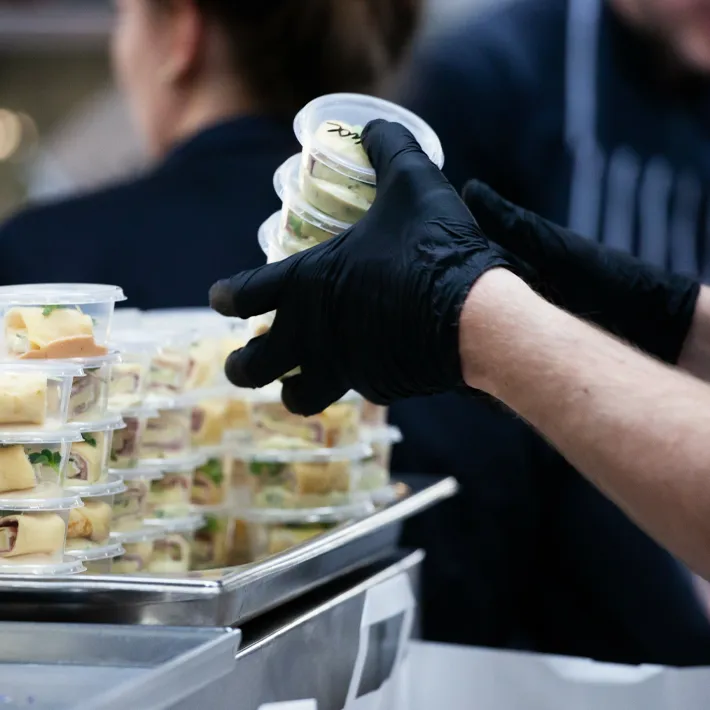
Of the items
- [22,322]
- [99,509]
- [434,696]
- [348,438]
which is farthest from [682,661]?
[22,322]

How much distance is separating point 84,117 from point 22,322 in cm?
375

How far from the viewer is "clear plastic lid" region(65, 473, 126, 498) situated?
119cm

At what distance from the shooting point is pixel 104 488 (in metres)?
1.21

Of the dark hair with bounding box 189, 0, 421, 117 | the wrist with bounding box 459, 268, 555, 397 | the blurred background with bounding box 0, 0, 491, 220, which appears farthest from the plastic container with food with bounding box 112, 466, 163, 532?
the blurred background with bounding box 0, 0, 491, 220

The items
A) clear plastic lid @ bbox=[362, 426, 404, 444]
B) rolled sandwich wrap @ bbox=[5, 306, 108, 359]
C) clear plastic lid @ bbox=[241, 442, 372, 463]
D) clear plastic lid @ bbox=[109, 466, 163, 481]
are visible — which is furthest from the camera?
clear plastic lid @ bbox=[362, 426, 404, 444]

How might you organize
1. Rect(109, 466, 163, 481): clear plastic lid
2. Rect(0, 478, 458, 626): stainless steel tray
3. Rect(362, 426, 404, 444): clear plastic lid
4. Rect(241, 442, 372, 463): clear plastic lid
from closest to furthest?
Rect(0, 478, 458, 626): stainless steel tray
Rect(109, 466, 163, 481): clear plastic lid
Rect(241, 442, 372, 463): clear plastic lid
Rect(362, 426, 404, 444): clear plastic lid

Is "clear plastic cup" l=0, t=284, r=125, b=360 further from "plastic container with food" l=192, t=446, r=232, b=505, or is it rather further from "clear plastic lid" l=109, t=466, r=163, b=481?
"plastic container with food" l=192, t=446, r=232, b=505

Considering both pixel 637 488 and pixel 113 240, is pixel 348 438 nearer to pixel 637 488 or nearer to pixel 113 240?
pixel 637 488

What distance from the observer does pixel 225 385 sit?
1480 millimetres

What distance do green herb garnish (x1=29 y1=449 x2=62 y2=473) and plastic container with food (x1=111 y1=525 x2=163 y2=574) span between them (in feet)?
0.49

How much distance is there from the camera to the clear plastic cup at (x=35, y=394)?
1.13m

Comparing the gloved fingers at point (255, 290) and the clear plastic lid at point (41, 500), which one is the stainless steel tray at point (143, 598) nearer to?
the clear plastic lid at point (41, 500)

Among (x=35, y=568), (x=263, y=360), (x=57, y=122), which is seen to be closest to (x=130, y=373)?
(x=263, y=360)

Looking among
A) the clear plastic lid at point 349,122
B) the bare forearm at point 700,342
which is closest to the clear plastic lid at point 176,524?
the clear plastic lid at point 349,122
